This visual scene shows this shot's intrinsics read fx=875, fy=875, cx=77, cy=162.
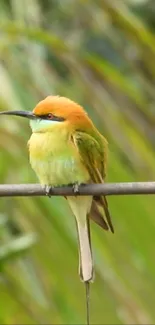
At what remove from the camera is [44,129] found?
1.03 m

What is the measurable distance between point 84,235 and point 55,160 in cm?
10

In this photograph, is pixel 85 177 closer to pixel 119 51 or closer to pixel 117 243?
pixel 117 243

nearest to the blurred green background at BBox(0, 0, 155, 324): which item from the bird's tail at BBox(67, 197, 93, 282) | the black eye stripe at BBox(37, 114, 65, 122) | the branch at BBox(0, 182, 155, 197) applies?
the bird's tail at BBox(67, 197, 93, 282)

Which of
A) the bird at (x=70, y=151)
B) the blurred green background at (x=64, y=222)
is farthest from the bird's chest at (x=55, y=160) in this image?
the blurred green background at (x=64, y=222)

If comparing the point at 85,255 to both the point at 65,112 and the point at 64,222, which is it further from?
the point at 64,222

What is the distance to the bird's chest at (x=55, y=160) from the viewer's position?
3.44 ft

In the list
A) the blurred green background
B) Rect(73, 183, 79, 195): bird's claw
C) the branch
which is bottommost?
the blurred green background

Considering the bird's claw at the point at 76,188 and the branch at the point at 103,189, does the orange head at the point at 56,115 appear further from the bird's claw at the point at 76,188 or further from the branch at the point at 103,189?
the branch at the point at 103,189

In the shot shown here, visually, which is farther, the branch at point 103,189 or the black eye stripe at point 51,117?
the black eye stripe at point 51,117

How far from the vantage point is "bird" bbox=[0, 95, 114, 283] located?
1020 millimetres

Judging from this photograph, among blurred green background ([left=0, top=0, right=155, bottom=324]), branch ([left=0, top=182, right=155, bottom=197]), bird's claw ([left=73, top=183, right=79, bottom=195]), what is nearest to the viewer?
branch ([left=0, top=182, right=155, bottom=197])

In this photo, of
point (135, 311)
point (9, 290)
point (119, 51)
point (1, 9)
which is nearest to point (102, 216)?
point (9, 290)

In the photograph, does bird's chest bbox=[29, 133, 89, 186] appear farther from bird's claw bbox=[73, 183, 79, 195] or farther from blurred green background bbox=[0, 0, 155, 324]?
blurred green background bbox=[0, 0, 155, 324]

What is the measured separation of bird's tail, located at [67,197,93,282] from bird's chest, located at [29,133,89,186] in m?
0.04
